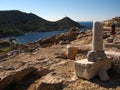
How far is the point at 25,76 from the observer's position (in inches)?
565

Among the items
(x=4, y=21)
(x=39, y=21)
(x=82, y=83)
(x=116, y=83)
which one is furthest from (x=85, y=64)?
(x=39, y=21)

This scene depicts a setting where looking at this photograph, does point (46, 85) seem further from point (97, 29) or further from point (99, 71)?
point (97, 29)

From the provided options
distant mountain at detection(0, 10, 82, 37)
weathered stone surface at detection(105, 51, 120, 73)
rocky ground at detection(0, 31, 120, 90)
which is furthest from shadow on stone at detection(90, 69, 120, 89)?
distant mountain at detection(0, 10, 82, 37)

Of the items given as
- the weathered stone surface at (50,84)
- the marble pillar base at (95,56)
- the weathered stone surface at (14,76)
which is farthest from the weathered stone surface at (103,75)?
the weathered stone surface at (14,76)

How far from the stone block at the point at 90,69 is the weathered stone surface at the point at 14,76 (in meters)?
3.53

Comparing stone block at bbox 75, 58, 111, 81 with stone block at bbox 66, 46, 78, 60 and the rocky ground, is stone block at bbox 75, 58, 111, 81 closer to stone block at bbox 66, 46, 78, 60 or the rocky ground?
the rocky ground

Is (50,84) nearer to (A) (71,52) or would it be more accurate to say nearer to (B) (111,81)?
(B) (111,81)

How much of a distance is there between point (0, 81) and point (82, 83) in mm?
4484

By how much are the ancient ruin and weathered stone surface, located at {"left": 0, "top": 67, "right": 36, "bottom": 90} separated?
11.6 feet

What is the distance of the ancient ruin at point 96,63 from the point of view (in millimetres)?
11625

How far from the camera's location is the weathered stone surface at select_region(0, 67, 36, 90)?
13508 mm

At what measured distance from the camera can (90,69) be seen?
11.5 meters

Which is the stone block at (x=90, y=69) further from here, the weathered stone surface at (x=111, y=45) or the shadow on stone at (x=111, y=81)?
the weathered stone surface at (x=111, y=45)

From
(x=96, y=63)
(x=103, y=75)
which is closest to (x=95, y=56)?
(x=96, y=63)
